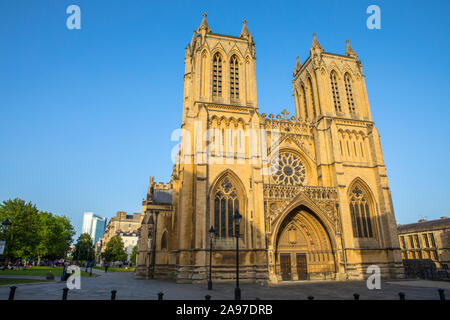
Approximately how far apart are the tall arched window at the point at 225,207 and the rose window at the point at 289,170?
5.97 meters

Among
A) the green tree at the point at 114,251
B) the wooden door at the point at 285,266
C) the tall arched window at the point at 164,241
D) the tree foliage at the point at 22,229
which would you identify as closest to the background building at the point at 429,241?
the wooden door at the point at 285,266

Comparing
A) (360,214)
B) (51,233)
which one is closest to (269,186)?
(360,214)

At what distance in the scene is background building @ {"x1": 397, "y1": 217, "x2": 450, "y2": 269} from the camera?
47.8 meters

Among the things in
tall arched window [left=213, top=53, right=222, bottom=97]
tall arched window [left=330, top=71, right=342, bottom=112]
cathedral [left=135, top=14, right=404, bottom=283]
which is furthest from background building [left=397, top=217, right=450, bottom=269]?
tall arched window [left=213, top=53, right=222, bottom=97]

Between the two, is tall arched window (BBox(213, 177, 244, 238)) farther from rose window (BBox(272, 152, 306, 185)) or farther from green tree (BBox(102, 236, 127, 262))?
green tree (BBox(102, 236, 127, 262))

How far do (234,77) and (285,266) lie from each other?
22.2 m

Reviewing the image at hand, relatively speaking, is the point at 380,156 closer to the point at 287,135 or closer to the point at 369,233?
the point at 369,233

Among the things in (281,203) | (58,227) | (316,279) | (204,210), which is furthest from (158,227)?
(58,227)

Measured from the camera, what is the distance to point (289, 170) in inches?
1339

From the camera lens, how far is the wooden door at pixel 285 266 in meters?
29.7

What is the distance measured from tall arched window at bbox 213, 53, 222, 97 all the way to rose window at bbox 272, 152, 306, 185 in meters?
10.3

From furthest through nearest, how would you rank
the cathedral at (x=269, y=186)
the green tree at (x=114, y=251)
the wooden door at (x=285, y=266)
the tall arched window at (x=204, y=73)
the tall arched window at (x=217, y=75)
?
the green tree at (x=114, y=251) → the tall arched window at (x=217, y=75) → the tall arched window at (x=204, y=73) → the wooden door at (x=285, y=266) → the cathedral at (x=269, y=186)

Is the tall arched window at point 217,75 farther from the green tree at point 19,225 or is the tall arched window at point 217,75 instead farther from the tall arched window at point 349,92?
the green tree at point 19,225
